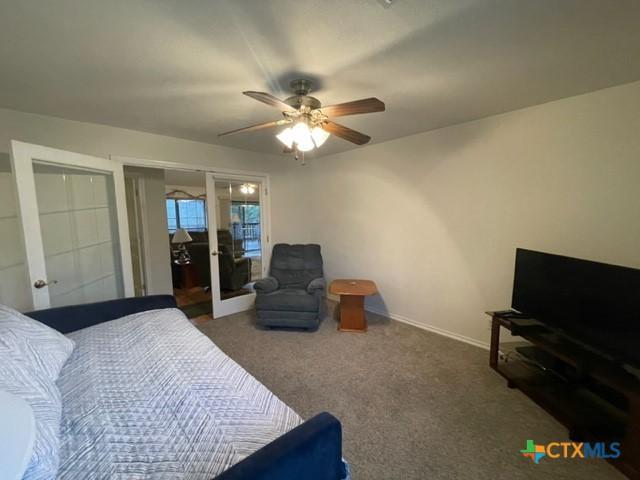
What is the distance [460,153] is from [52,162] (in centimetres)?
364

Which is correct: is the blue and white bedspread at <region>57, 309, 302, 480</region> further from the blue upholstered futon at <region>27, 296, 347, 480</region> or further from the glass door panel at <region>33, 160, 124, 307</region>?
the glass door panel at <region>33, 160, 124, 307</region>

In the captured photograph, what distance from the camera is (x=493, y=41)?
55.5 inches

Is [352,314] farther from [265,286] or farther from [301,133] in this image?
[301,133]

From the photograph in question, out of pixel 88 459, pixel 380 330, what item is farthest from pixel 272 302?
pixel 88 459

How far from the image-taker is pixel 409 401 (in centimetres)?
199

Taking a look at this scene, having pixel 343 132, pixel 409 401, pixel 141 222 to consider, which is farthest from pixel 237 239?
pixel 409 401

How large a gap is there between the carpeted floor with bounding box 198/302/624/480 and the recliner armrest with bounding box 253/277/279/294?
0.51 meters

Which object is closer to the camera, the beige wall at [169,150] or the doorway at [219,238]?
the beige wall at [169,150]

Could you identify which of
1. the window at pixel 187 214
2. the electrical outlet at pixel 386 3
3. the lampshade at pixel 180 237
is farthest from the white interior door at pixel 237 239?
the window at pixel 187 214

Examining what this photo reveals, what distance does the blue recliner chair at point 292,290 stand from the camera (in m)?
3.10

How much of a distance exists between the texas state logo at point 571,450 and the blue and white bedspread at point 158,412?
154cm

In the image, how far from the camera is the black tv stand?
1.45 meters

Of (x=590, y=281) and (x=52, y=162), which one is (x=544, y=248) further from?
(x=52, y=162)

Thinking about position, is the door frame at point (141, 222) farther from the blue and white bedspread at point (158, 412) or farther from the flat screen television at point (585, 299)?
the flat screen television at point (585, 299)
